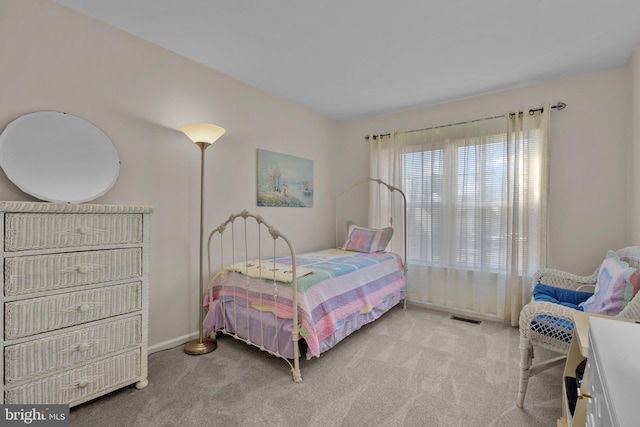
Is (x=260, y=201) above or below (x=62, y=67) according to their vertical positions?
below

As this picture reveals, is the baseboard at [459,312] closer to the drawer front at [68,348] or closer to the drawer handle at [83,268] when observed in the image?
the drawer front at [68,348]

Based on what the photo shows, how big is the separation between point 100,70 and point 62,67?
21 centimetres

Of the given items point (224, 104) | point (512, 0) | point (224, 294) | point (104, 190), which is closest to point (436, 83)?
point (512, 0)

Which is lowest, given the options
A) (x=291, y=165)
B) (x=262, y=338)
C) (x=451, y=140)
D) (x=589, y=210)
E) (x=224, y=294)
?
(x=262, y=338)

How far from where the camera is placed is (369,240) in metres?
3.57

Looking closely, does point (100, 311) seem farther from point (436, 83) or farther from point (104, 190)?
point (436, 83)

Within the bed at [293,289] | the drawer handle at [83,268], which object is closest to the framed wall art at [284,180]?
the bed at [293,289]

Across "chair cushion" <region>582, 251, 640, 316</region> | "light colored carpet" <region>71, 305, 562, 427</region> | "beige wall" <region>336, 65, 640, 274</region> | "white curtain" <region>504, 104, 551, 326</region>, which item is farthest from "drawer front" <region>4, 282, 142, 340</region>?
"beige wall" <region>336, 65, 640, 274</region>

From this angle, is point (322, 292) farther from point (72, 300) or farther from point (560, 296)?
point (560, 296)

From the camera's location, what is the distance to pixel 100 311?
1765 mm

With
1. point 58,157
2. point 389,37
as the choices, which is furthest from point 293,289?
point 389,37

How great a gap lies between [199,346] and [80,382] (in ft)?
2.75

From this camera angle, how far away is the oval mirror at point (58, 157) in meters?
1.75

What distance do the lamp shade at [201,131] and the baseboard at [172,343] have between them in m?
1.66
